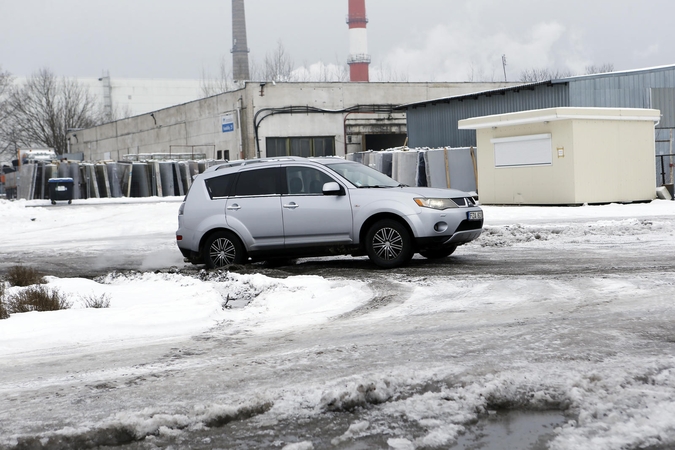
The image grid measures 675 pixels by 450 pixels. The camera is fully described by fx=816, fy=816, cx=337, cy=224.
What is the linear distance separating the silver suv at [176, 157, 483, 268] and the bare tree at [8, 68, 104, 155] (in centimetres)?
6685

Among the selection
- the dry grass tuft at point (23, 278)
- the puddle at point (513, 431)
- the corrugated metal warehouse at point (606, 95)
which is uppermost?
the corrugated metal warehouse at point (606, 95)

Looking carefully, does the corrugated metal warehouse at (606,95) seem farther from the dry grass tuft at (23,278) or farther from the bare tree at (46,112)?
the bare tree at (46,112)

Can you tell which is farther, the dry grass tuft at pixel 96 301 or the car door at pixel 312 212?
the car door at pixel 312 212

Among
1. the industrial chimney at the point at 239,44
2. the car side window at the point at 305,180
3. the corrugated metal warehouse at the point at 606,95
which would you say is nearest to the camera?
the car side window at the point at 305,180

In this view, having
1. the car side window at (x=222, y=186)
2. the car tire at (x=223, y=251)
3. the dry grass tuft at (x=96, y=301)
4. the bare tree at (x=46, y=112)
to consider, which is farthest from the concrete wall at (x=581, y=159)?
the bare tree at (x=46, y=112)

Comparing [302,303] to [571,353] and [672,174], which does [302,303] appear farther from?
[672,174]

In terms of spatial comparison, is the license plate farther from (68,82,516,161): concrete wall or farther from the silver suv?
(68,82,516,161): concrete wall

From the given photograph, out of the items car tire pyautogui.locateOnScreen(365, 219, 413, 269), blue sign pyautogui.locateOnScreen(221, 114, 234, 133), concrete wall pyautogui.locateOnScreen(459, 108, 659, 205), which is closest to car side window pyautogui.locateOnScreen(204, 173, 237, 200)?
car tire pyautogui.locateOnScreen(365, 219, 413, 269)

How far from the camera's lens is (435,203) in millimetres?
11672

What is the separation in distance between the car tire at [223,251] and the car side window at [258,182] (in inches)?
28.0

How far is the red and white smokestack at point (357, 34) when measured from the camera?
8119 cm

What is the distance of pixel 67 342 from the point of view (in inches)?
278

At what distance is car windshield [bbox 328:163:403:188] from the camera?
12.2m

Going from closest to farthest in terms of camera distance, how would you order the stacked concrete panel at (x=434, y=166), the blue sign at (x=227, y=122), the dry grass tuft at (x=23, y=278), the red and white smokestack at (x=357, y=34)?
the dry grass tuft at (x=23, y=278)
the stacked concrete panel at (x=434, y=166)
the blue sign at (x=227, y=122)
the red and white smokestack at (x=357, y=34)
